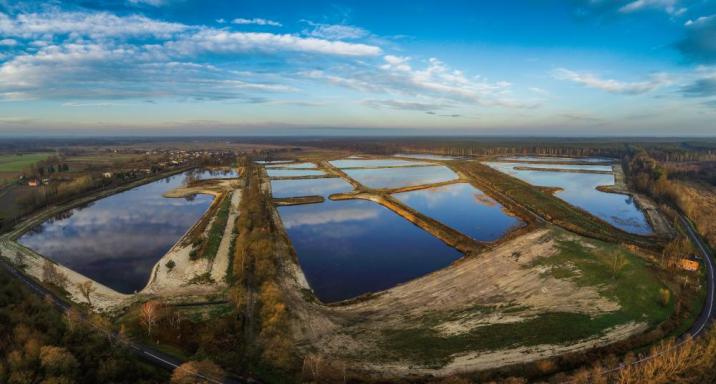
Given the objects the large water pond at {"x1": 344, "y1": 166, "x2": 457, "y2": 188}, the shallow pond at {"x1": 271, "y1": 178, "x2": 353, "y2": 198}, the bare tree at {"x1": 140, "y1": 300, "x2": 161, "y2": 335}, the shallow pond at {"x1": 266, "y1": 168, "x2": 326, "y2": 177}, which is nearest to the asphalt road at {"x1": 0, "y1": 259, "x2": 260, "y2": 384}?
the bare tree at {"x1": 140, "y1": 300, "x2": 161, "y2": 335}

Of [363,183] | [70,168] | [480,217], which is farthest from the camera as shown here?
[70,168]

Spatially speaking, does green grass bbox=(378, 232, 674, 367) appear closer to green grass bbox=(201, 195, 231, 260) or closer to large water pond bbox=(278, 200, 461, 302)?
large water pond bbox=(278, 200, 461, 302)

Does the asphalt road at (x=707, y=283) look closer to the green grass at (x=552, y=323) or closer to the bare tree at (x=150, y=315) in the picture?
the green grass at (x=552, y=323)

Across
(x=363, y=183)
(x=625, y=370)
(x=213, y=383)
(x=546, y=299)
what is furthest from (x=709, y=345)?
(x=363, y=183)

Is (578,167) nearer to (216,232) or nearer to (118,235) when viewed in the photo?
(216,232)

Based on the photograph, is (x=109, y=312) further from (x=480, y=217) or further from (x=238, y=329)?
(x=480, y=217)

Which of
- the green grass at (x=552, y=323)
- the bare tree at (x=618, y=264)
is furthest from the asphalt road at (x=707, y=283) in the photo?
the bare tree at (x=618, y=264)

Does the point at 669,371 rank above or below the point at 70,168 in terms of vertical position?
below
